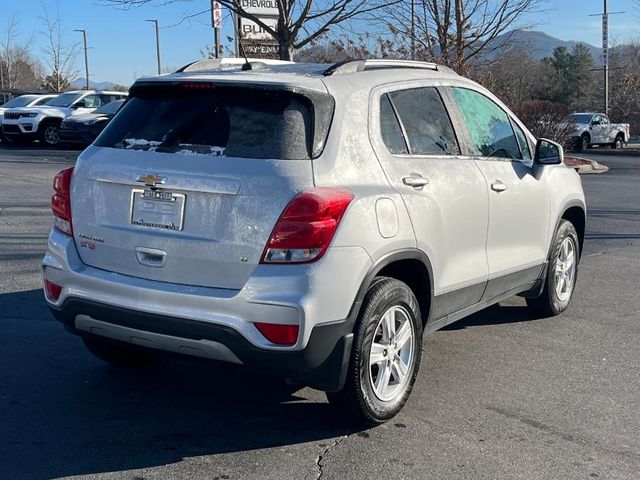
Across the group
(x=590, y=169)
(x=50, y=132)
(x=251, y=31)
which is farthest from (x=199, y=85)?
(x=50, y=132)

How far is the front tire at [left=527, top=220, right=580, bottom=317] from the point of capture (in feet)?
21.0

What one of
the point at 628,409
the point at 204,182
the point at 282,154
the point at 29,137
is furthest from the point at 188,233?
the point at 29,137

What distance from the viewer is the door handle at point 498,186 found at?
5304 mm

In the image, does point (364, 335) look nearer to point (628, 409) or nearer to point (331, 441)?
point (331, 441)

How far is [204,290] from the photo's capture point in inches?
153

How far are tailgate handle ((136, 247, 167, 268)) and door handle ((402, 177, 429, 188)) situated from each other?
53.6 inches

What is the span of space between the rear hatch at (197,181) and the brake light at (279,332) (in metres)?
0.24

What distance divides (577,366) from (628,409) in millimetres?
768

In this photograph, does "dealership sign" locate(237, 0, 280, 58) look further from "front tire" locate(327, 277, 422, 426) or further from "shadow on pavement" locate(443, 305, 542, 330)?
"front tire" locate(327, 277, 422, 426)

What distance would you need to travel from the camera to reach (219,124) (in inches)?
163

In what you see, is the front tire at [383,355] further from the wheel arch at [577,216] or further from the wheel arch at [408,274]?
the wheel arch at [577,216]

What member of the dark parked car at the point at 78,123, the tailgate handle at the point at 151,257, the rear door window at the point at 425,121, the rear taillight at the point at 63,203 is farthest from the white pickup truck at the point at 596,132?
the tailgate handle at the point at 151,257

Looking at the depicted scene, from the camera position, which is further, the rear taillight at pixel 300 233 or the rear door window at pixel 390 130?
the rear door window at pixel 390 130

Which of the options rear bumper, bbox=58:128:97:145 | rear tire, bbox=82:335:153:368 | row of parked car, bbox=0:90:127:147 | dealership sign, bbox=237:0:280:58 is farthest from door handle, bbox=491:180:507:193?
row of parked car, bbox=0:90:127:147
